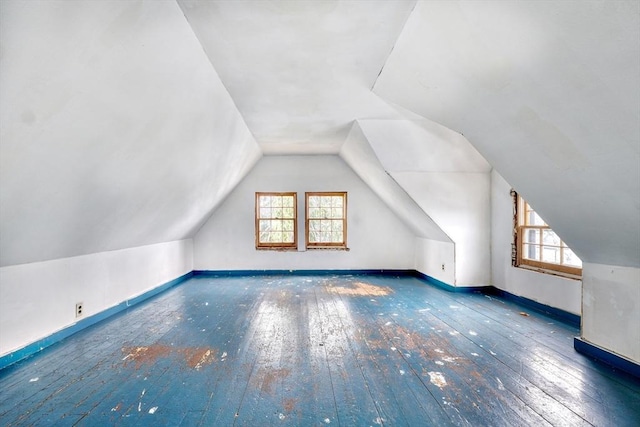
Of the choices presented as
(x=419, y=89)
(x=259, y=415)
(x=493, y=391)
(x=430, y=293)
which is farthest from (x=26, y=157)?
(x=430, y=293)

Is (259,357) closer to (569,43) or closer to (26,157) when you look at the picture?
(26,157)

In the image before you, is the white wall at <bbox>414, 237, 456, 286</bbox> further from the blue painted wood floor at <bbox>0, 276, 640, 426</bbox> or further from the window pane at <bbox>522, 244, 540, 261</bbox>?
the blue painted wood floor at <bbox>0, 276, 640, 426</bbox>

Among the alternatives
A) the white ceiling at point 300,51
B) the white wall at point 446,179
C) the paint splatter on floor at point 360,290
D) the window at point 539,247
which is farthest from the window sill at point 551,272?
the white ceiling at point 300,51

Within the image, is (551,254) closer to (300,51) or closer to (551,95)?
(551,95)

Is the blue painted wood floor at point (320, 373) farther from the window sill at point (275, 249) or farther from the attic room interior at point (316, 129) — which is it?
the window sill at point (275, 249)

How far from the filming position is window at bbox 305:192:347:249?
23.3 feet

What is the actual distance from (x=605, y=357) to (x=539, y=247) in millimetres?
1872

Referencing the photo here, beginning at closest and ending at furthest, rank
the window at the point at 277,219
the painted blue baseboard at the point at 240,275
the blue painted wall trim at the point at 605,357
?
the blue painted wall trim at the point at 605,357, the painted blue baseboard at the point at 240,275, the window at the point at 277,219

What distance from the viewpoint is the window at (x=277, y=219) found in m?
7.09

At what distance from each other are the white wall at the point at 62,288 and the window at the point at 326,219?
312cm

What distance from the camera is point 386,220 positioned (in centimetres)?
707

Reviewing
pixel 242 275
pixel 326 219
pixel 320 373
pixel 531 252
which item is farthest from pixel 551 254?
pixel 242 275

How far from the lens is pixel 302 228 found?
23.1 ft

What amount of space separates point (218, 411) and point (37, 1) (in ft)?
7.32
